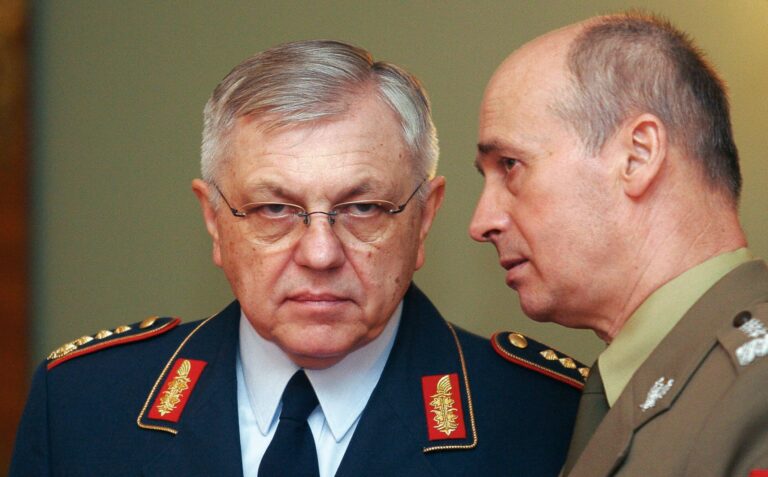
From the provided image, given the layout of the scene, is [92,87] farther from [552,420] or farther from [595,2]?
[552,420]

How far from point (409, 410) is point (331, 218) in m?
0.40

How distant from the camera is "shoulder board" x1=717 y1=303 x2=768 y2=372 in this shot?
1.31m

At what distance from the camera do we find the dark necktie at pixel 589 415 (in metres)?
1.69

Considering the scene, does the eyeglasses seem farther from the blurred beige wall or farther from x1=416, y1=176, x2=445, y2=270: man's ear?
the blurred beige wall

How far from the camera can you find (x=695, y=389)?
4.54 feet

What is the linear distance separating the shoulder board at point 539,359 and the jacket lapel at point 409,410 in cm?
10

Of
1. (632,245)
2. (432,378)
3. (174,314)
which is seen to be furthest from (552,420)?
(174,314)

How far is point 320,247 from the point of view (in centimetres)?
189

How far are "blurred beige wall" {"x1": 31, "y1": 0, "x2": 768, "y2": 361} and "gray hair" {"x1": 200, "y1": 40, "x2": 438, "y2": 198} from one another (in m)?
0.60

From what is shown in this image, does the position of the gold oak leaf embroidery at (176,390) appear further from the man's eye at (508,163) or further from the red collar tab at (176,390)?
the man's eye at (508,163)

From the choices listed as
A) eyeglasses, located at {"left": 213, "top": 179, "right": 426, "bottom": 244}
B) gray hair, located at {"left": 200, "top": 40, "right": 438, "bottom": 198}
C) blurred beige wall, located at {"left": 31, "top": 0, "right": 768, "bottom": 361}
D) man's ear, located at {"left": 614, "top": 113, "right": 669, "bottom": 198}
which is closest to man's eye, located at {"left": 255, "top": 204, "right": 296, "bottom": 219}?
eyeglasses, located at {"left": 213, "top": 179, "right": 426, "bottom": 244}

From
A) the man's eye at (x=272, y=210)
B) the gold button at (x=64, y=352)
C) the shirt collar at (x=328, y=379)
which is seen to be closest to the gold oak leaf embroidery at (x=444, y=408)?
the shirt collar at (x=328, y=379)

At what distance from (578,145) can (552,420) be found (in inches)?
25.3

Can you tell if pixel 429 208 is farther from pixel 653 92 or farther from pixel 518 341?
pixel 653 92
